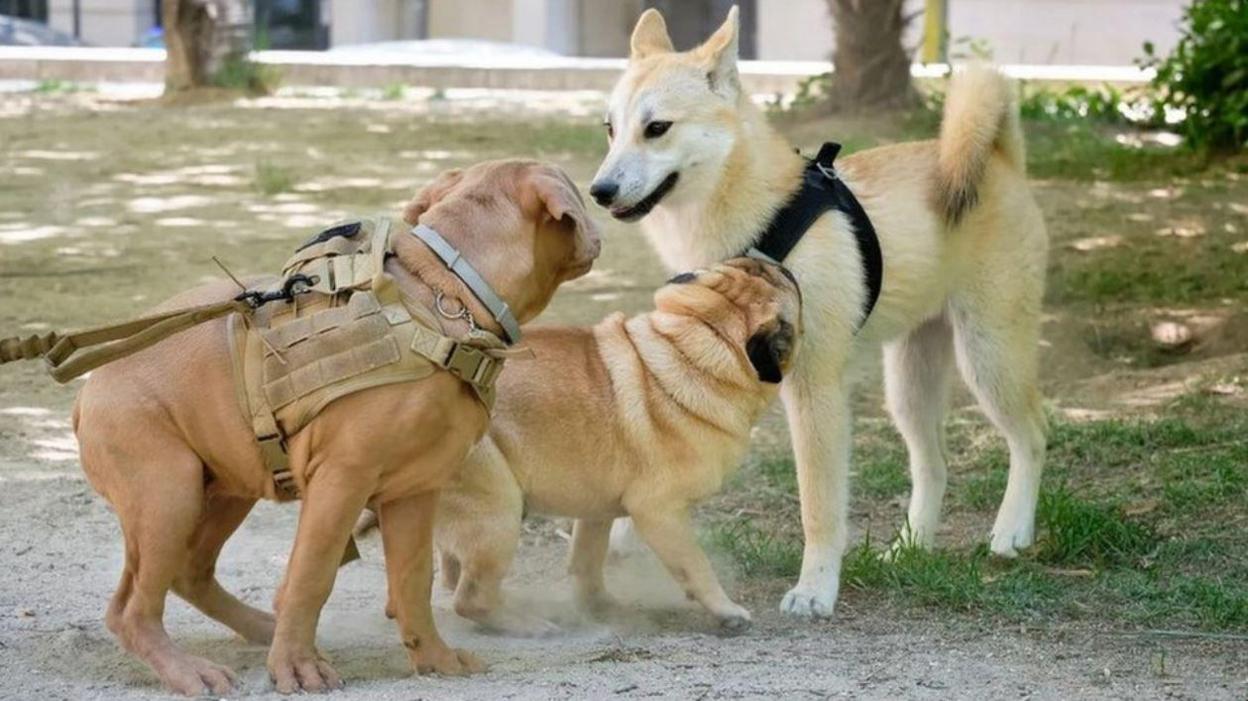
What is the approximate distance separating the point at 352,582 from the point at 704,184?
173 cm

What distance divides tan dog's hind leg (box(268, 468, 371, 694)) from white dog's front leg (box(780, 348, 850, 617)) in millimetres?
1777

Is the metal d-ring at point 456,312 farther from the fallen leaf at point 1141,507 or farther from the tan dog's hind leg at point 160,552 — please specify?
the fallen leaf at point 1141,507

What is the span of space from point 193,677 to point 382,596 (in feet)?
4.18

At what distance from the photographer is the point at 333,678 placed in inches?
177

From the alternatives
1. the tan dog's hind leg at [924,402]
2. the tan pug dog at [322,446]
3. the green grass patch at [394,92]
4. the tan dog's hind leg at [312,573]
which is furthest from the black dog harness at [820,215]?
the green grass patch at [394,92]

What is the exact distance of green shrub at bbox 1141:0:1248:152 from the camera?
13.0m

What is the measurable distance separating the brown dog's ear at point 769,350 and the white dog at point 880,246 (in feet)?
1.46

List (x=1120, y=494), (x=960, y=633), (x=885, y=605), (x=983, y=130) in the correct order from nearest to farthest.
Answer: (x=960, y=633) < (x=885, y=605) < (x=983, y=130) < (x=1120, y=494)

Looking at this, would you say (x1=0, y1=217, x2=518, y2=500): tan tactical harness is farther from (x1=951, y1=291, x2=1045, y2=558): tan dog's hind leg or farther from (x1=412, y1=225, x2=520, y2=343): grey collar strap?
(x1=951, y1=291, x2=1045, y2=558): tan dog's hind leg

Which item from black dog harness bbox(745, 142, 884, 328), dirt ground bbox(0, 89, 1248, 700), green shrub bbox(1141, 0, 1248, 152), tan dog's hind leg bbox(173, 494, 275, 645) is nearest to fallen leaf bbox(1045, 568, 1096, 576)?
dirt ground bbox(0, 89, 1248, 700)

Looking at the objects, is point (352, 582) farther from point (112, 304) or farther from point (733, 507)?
point (112, 304)

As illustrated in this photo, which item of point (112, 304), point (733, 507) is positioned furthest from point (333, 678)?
point (112, 304)

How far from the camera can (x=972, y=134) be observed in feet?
20.3

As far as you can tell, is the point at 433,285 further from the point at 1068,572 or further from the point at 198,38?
the point at 198,38
